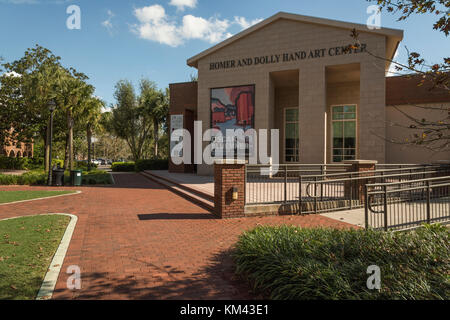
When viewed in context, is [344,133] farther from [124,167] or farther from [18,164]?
[18,164]

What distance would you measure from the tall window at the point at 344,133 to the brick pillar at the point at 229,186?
44.5 feet

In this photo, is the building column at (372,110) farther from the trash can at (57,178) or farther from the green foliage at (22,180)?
the green foliage at (22,180)

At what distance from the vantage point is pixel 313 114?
17.7m

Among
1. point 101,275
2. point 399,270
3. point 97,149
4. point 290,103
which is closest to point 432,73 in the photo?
point 399,270

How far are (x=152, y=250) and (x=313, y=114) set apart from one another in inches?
588

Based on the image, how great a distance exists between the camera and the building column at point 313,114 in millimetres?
17406

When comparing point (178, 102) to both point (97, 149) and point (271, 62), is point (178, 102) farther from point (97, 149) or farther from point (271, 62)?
point (97, 149)

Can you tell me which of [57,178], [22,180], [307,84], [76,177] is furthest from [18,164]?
[307,84]

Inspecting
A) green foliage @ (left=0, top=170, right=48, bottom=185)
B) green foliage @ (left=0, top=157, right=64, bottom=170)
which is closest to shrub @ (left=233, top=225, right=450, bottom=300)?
green foliage @ (left=0, top=170, right=48, bottom=185)

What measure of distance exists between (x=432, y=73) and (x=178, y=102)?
72.6 ft

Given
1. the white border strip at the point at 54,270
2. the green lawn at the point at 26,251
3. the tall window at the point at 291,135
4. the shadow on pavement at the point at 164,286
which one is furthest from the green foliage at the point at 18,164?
the shadow on pavement at the point at 164,286

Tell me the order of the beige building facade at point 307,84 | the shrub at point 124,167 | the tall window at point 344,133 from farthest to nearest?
the shrub at point 124,167
the tall window at point 344,133
the beige building facade at point 307,84

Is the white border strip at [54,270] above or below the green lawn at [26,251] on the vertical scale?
below

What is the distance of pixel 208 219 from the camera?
801cm
